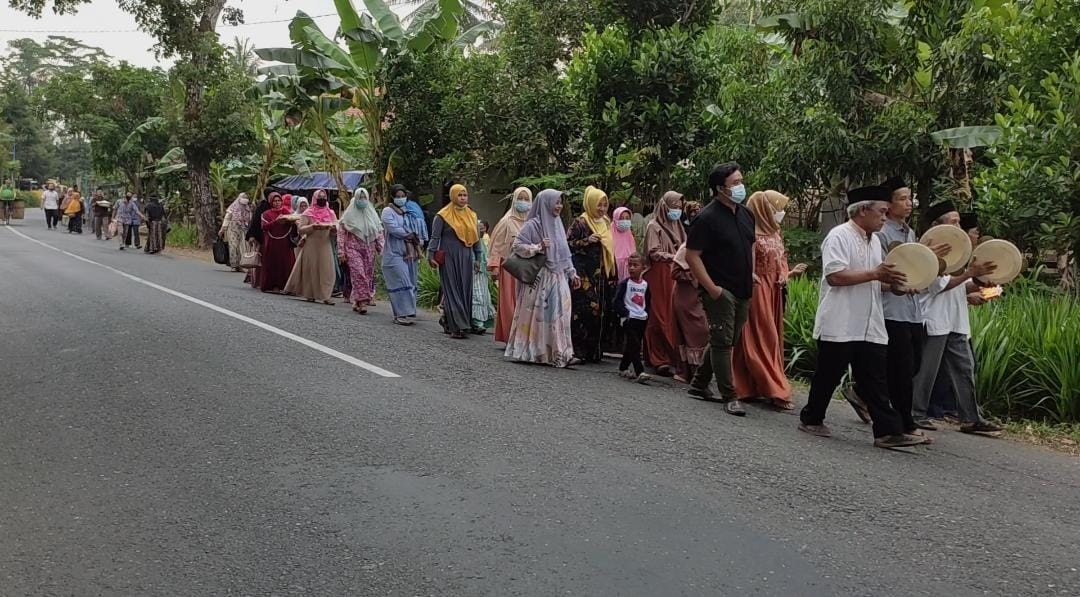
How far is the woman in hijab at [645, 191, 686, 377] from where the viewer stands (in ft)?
28.5

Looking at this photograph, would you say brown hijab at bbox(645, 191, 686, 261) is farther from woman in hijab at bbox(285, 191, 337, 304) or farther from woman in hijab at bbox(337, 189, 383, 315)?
woman in hijab at bbox(285, 191, 337, 304)

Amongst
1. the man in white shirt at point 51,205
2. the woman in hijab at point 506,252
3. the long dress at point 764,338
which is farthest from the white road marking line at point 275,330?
the man in white shirt at point 51,205

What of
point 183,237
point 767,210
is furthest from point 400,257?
point 183,237

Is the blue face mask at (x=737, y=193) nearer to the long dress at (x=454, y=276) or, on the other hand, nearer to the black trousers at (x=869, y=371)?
the black trousers at (x=869, y=371)

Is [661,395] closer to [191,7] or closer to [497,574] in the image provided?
[497,574]

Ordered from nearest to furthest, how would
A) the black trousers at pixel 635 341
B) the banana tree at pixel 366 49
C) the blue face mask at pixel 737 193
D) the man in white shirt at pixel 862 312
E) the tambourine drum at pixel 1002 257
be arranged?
the man in white shirt at pixel 862 312, the tambourine drum at pixel 1002 257, the blue face mask at pixel 737 193, the black trousers at pixel 635 341, the banana tree at pixel 366 49

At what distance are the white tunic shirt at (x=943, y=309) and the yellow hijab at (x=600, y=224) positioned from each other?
132 inches

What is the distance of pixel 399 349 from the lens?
31.2ft

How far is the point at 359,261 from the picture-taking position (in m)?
13.5

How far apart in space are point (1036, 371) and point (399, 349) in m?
5.86

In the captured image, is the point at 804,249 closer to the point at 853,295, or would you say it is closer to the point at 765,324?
the point at 765,324

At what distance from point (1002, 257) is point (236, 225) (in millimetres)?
15762

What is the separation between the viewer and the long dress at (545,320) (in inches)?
355

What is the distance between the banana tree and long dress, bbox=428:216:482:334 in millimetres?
7774
